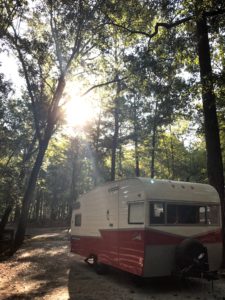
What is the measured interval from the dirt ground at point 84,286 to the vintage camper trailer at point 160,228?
58 centimetres

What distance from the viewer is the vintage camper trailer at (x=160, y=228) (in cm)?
909

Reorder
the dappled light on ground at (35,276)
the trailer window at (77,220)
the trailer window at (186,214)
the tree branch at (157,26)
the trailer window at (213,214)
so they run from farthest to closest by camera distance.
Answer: the trailer window at (77,220) → the tree branch at (157,26) → the trailer window at (213,214) → the trailer window at (186,214) → the dappled light on ground at (35,276)

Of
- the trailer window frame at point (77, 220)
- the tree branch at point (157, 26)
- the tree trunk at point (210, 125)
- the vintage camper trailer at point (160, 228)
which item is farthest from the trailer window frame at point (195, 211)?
the tree branch at point (157, 26)

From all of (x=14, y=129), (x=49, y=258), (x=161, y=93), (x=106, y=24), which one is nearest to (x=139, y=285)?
(x=49, y=258)

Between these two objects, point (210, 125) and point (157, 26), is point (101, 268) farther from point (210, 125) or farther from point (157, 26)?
point (157, 26)

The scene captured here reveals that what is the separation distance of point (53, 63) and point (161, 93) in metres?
9.23

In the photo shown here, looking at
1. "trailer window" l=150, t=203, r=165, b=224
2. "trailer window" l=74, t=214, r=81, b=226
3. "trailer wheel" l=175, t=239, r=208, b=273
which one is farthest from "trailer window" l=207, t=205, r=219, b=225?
"trailer window" l=74, t=214, r=81, b=226

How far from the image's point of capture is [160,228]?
30.3ft

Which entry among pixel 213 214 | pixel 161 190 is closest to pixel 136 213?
pixel 161 190

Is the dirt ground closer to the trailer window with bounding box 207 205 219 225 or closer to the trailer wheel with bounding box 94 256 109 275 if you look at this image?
the trailer wheel with bounding box 94 256 109 275

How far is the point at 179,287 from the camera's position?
9703 mm

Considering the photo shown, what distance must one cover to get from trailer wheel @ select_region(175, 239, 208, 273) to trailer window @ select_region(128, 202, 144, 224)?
4.47 ft

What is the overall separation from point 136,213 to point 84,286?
2.81 m

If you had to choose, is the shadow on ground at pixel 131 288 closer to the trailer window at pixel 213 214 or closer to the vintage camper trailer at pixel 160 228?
the vintage camper trailer at pixel 160 228
